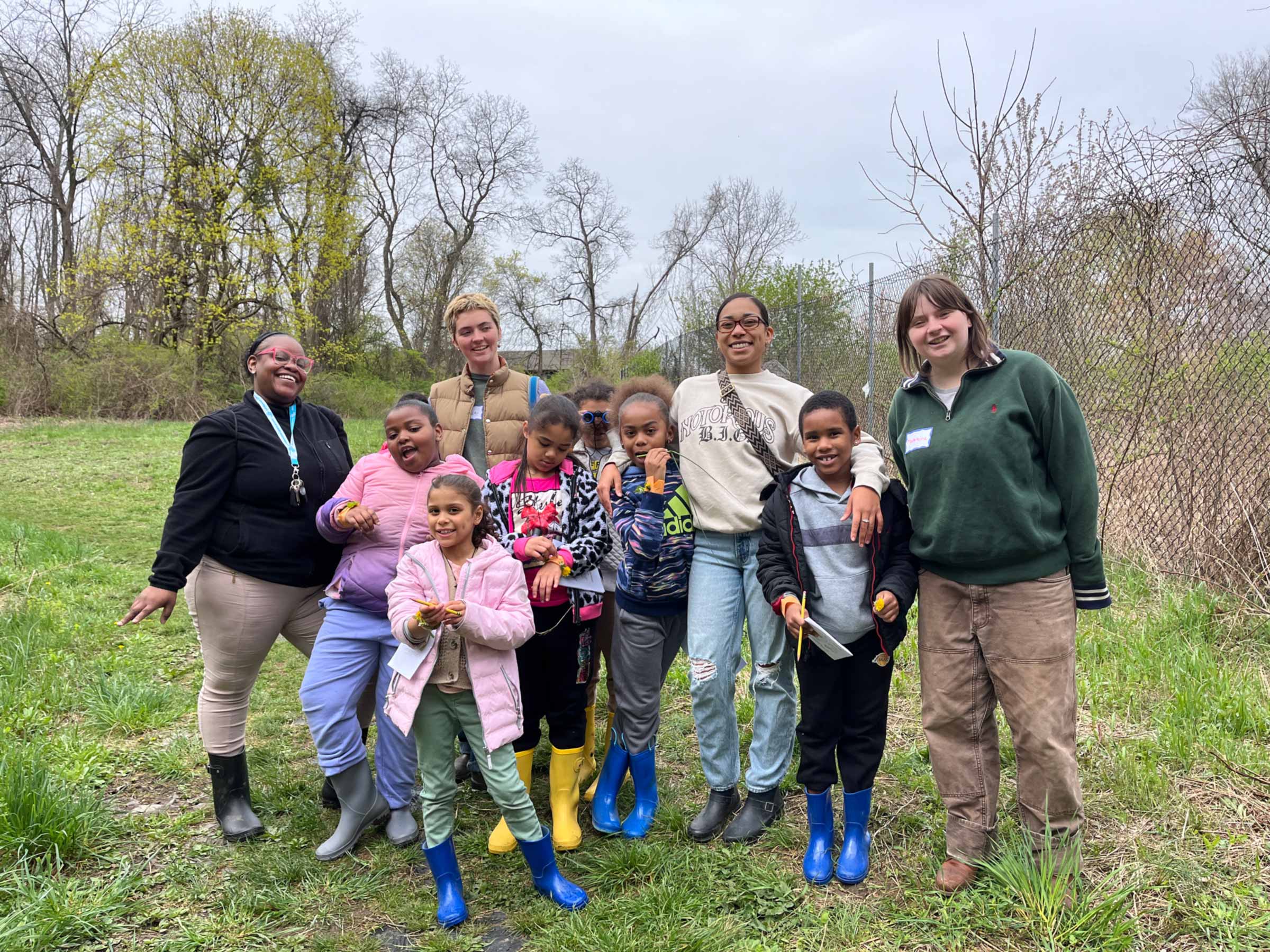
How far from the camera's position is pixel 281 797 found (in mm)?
3631

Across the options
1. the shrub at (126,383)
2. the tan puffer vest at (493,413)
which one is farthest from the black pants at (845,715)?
the shrub at (126,383)

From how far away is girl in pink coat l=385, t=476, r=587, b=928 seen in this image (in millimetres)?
2721

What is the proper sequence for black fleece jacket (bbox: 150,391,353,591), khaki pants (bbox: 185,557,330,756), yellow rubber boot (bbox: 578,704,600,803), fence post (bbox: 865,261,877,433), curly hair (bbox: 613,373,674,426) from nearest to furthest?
black fleece jacket (bbox: 150,391,353,591) < khaki pants (bbox: 185,557,330,756) < curly hair (bbox: 613,373,674,426) < yellow rubber boot (bbox: 578,704,600,803) < fence post (bbox: 865,261,877,433)

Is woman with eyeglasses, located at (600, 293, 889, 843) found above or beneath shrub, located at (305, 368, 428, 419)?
beneath

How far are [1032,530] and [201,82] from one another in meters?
24.7

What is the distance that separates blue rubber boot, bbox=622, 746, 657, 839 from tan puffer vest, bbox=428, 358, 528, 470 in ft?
4.86

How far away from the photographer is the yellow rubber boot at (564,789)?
3234 millimetres

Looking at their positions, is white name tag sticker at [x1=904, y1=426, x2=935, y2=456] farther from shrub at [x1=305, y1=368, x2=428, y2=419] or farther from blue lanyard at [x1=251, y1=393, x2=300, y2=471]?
shrub at [x1=305, y1=368, x2=428, y2=419]

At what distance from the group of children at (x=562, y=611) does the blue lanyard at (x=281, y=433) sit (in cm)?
28

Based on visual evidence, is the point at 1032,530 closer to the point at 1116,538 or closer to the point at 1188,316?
the point at 1188,316

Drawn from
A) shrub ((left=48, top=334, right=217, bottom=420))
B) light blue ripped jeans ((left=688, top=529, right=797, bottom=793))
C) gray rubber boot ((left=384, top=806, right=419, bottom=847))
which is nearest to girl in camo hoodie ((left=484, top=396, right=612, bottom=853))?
gray rubber boot ((left=384, top=806, right=419, bottom=847))

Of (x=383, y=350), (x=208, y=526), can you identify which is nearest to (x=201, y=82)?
(x=383, y=350)

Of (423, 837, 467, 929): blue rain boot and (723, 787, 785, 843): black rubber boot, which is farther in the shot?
(723, 787, 785, 843): black rubber boot

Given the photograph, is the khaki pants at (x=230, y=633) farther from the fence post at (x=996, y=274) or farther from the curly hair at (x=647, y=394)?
the fence post at (x=996, y=274)
